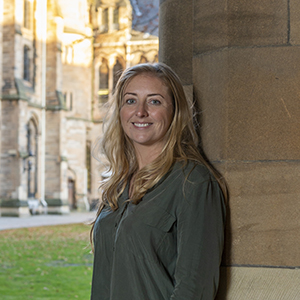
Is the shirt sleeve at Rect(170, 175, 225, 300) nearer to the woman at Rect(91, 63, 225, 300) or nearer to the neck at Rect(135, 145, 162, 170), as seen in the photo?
the woman at Rect(91, 63, 225, 300)

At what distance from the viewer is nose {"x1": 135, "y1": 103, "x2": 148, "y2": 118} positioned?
189cm

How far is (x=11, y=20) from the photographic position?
83.4ft

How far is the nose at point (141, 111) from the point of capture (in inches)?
74.4

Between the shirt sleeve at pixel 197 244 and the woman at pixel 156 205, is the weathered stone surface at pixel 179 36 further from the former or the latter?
the shirt sleeve at pixel 197 244

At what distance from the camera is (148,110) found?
6.23ft

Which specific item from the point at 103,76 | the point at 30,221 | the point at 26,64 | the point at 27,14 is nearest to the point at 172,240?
the point at 30,221

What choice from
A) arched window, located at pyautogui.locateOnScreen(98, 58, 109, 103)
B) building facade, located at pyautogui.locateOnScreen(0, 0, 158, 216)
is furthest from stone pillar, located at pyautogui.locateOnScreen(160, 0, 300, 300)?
arched window, located at pyautogui.locateOnScreen(98, 58, 109, 103)

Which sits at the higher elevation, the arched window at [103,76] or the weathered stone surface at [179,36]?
the arched window at [103,76]

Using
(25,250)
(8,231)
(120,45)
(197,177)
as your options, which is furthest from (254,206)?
(120,45)

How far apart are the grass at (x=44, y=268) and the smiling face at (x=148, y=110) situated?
13.5 ft

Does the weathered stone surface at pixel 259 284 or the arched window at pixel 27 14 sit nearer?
the weathered stone surface at pixel 259 284

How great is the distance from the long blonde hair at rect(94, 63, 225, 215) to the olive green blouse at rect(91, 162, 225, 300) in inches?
1.8

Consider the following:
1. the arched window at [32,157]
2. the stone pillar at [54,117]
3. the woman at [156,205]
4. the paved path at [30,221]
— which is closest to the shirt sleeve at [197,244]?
the woman at [156,205]

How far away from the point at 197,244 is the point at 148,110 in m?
0.53
